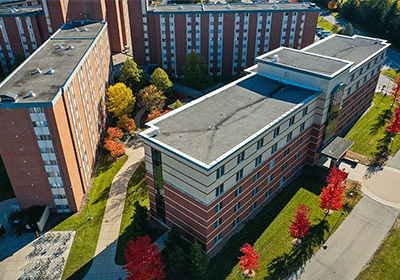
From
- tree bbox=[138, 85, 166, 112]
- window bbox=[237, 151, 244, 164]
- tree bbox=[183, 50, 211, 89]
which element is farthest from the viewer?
tree bbox=[183, 50, 211, 89]

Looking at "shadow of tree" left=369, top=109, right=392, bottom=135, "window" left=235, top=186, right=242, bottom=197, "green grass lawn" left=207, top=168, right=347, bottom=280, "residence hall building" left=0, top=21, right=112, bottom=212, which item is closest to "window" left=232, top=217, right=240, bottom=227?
"green grass lawn" left=207, top=168, right=347, bottom=280

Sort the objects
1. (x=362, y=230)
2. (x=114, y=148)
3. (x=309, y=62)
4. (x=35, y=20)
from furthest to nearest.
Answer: (x=35, y=20) → (x=114, y=148) → (x=309, y=62) → (x=362, y=230)

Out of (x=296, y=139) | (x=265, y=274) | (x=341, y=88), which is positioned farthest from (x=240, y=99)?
(x=265, y=274)

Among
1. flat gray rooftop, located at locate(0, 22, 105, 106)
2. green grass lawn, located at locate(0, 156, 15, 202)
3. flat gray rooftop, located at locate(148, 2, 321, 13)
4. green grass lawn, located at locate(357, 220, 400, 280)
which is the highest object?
flat gray rooftop, located at locate(148, 2, 321, 13)

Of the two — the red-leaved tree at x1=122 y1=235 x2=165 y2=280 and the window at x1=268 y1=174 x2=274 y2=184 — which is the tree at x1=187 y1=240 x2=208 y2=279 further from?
the window at x1=268 y1=174 x2=274 y2=184

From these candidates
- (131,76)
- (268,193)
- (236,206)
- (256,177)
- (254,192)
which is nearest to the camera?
(236,206)

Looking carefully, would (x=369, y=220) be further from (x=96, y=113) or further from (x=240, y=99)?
(x=96, y=113)

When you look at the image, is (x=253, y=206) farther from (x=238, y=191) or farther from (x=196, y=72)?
(x=196, y=72)

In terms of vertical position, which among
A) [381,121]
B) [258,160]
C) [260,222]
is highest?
[258,160]

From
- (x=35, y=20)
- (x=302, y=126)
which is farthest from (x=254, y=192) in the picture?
(x=35, y=20)
